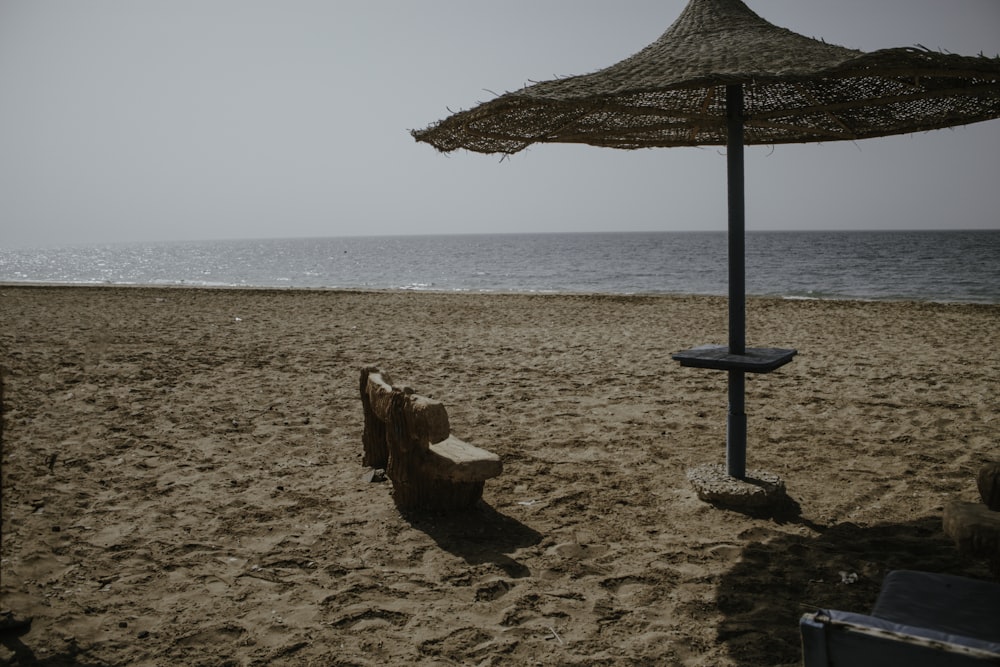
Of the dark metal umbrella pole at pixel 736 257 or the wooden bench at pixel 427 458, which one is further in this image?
the dark metal umbrella pole at pixel 736 257

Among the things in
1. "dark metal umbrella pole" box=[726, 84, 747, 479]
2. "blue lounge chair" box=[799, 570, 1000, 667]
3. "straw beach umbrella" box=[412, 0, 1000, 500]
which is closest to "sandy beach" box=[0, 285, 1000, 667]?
"dark metal umbrella pole" box=[726, 84, 747, 479]

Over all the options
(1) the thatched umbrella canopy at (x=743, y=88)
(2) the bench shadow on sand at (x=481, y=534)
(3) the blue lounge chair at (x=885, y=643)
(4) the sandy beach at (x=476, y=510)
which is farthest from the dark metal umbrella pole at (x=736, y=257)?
(3) the blue lounge chair at (x=885, y=643)

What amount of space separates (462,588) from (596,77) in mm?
2713

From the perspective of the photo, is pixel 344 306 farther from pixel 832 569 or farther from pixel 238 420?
pixel 832 569

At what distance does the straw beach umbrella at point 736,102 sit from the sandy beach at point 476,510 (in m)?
0.86

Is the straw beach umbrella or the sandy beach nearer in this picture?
the sandy beach

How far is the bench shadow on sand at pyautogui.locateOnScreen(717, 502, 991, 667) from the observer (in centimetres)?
251

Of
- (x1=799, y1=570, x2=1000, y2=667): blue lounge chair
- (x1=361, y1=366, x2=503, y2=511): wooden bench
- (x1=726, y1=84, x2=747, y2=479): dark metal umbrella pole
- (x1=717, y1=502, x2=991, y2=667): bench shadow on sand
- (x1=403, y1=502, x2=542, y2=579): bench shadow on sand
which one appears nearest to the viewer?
(x1=799, y1=570, x2=1000, y2=667): blue lounge chair

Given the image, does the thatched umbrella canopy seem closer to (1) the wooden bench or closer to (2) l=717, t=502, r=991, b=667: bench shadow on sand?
(1) the wooden bench

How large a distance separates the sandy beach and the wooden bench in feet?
0.45

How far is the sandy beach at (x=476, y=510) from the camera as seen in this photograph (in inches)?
102

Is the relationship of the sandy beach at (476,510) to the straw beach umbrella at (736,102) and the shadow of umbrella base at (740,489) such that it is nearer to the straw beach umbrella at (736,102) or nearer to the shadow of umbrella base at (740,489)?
the shadow of umbrella base at (740,489)

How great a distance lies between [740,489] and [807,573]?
764mm

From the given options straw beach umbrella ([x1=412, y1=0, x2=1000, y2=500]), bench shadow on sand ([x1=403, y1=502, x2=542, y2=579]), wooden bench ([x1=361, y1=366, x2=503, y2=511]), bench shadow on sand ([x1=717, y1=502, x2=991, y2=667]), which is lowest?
bench shadow on sand ([x1=717, y1=502, x2=991, y2=667])
